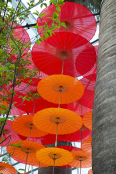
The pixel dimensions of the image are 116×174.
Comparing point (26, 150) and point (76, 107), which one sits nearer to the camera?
point (26, 150)

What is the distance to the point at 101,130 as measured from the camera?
2.40 meters

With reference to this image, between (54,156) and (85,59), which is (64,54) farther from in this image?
(54,156)

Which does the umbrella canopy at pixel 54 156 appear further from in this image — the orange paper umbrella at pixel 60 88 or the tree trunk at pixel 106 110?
the tree trunk at pixel 106 110

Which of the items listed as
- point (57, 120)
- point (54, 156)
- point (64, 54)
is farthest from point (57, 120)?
point (64, 54)

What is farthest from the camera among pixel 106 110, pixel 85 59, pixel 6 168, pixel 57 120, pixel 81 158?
pixel 81 158

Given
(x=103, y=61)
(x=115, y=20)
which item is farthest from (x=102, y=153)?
(x=115, y=20)

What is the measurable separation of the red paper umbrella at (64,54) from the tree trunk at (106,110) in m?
A: 2.63

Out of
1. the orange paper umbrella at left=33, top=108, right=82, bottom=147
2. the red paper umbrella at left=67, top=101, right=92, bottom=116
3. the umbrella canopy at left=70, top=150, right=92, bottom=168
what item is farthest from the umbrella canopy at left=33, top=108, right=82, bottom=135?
the red paper umbrella at left=67, top=101, right=92, bottom=116

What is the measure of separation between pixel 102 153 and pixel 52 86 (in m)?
4.50

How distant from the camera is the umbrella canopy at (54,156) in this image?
6027 mm

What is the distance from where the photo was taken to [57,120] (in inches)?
265

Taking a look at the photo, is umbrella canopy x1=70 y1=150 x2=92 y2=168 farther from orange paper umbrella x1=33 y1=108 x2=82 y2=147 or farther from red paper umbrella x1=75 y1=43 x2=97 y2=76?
red paper umbrella x1=75 y1=43 x2=97 y2=76

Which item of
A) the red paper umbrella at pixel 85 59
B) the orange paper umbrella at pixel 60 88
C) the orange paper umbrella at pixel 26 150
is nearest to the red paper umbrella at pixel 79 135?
the orange paper umbrella at pixel 26 150

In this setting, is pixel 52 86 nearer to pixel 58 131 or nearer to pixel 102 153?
pixel 58 131
